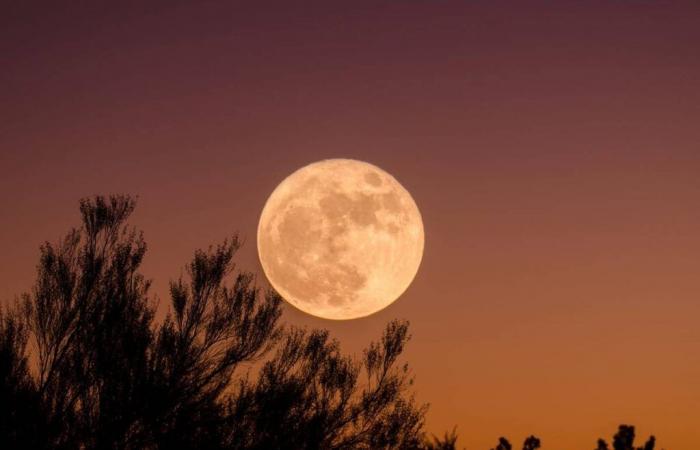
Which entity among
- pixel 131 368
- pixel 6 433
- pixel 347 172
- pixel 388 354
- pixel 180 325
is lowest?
pixel 6 433

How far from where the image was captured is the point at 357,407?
19.6 m

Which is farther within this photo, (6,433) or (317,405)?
(317,405)

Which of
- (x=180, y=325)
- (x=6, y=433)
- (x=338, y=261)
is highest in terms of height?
(x=338, y=261)

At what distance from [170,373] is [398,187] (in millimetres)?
9399

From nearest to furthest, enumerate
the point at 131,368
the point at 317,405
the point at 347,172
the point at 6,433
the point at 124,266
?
1. the point at 6,433
2. the point at 131,368
3. the point at 124,266
4. the point at 317,405
5. the point at 347,172

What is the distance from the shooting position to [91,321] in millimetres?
16188

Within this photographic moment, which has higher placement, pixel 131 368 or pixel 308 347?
pixel 308 347

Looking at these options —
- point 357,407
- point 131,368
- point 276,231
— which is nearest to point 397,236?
point 276,231

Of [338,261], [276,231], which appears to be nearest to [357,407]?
[338,261]

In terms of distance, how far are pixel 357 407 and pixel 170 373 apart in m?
5.42

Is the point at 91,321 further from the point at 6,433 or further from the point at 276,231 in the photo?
the point at 276,231

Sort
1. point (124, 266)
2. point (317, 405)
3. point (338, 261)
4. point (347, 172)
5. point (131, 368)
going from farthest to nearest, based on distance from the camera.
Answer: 1. point (347, 172)
2. point (338, 261)
3. point (317, 405)
4. point (124, 266)
5. point (131, 368)

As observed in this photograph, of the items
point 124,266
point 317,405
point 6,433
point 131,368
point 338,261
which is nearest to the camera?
point 6,433

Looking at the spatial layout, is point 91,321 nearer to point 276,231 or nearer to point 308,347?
point 308,347
